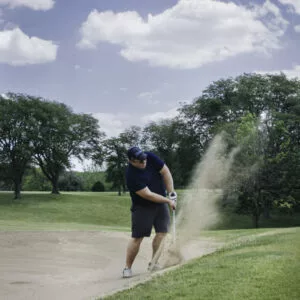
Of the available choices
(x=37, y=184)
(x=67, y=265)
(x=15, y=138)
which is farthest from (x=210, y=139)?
(x=37, y=184)

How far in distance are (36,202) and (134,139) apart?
30.2 metres

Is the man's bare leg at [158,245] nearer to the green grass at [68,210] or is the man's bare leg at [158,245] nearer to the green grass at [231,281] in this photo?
the green grass at [231,281]

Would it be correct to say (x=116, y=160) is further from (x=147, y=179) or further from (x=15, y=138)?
(x=147, y=179)

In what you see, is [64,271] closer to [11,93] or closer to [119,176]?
[11,93]

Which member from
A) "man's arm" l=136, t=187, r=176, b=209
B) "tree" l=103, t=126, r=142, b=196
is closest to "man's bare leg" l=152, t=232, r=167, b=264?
"man's arm" l=136, t=187, r=176, b=209

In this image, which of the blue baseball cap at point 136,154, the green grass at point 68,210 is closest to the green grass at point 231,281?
the blue baseball cap at point 136,154

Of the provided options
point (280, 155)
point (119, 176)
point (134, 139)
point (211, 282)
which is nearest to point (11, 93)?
point (119, 176)

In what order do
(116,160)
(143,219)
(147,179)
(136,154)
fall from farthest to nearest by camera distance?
(116,160)
(143,219)
(147,179)
(136,154)

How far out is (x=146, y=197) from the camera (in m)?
7.73

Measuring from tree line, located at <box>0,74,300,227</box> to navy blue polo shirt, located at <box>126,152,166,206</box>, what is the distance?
32.5m

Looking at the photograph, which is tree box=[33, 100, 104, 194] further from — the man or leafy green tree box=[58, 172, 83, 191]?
the man

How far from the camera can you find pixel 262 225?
48.0 m

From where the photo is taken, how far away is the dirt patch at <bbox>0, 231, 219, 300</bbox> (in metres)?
6.81

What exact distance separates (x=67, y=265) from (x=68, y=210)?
40.6m
